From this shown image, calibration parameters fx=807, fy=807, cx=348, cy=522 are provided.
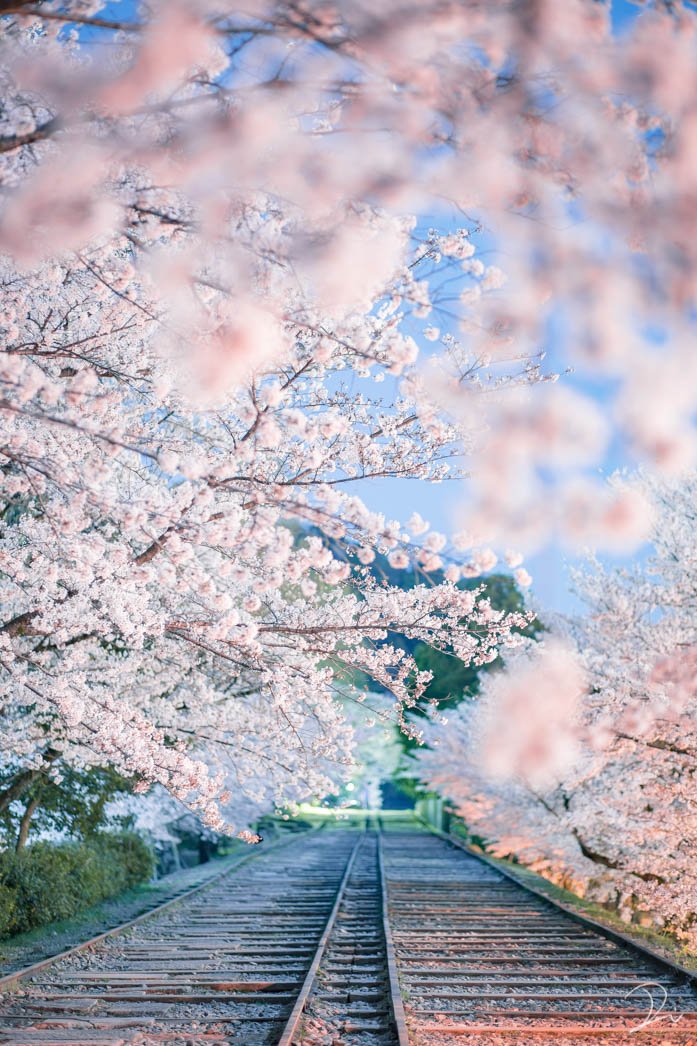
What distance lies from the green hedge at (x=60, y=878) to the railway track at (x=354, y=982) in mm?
1363

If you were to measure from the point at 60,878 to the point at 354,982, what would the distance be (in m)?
6.54

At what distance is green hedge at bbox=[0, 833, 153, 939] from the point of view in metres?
11.0

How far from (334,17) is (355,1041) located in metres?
6.40

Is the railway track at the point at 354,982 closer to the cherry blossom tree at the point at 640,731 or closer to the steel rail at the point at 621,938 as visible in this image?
the steel rail at the point at 621,938

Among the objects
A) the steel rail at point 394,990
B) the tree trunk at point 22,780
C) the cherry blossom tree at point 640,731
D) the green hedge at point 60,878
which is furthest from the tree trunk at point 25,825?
the cherry blossom tree at point 640,731

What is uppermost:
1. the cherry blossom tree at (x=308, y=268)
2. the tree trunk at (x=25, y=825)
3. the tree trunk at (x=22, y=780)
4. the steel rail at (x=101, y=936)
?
the cherry blossom tree at (x=308, y=268)

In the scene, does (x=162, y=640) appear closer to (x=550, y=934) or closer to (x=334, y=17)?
(x=550, y=934)

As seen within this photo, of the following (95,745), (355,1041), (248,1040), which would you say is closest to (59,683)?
(95,745)

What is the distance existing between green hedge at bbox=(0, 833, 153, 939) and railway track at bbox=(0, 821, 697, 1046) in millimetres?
1363

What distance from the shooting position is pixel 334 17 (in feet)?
8.92

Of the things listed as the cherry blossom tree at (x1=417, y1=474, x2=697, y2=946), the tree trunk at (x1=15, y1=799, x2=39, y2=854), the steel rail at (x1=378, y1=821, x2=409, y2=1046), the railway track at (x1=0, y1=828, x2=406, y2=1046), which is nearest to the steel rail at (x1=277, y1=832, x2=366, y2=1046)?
the railway track at (x1=0, y1=828, x2=406, y2=1046)

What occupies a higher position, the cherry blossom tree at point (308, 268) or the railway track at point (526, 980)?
the cherry blossom tree at point (308, 268)

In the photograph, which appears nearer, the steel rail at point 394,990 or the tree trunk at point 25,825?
the steel rail at point 394,990

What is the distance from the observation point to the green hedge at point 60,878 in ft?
36.0
